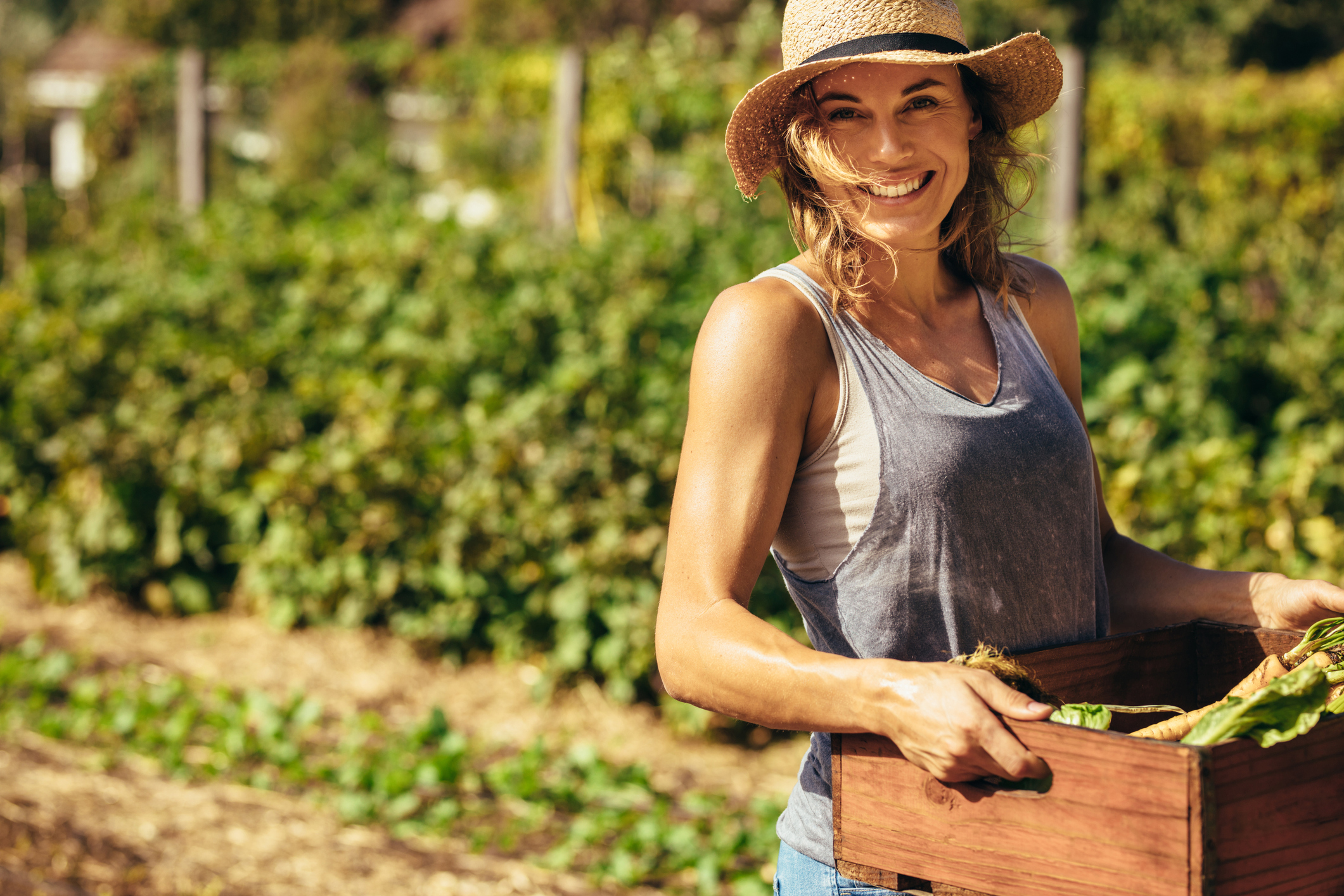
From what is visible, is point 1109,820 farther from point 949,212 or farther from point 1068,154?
point 1068,154

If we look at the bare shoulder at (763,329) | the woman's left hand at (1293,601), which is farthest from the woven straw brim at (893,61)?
the woman's left hand at (1293,601)

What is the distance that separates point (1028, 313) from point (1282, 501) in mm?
2304

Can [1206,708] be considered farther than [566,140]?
No

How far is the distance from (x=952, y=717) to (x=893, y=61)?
810 millimetres

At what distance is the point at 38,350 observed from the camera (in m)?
5.68

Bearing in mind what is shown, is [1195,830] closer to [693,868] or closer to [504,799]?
[693,868]

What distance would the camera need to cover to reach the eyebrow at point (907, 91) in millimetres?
1630

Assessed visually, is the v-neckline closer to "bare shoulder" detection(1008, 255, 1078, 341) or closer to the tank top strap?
the tank top strap

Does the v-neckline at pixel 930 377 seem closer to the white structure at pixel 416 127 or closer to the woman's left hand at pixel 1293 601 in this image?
the woman's left hand at pixel 1293 601

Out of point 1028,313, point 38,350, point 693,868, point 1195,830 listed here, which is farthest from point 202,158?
point 1195,830

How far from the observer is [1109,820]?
1.21 metres

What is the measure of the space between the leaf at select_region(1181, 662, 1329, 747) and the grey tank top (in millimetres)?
388

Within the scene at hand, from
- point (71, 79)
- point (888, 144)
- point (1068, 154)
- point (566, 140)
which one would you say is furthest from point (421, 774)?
point (71, 79)

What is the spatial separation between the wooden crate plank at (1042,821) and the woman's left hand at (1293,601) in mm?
639
